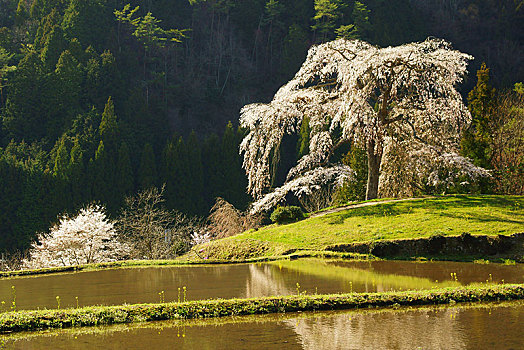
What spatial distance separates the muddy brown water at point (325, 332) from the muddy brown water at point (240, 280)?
79.6 inches

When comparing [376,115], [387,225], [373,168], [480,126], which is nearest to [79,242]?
[373,168]

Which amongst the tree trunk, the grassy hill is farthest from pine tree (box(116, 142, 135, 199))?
the grassy hill

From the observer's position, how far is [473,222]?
16.3 m

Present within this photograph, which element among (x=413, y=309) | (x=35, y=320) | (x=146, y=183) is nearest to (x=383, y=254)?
(x=413, y=309)

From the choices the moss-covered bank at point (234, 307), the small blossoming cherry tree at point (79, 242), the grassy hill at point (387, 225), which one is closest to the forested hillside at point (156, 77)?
the small blossoming cherry tree at point (79, 242)

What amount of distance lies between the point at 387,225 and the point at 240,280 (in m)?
6.45

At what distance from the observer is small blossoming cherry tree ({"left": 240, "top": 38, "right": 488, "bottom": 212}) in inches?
799

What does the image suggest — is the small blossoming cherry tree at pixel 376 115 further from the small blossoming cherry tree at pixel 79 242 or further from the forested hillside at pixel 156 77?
the forested hillside at pixel 156 77

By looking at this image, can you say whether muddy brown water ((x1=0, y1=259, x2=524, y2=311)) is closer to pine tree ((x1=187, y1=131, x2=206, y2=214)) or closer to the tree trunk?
the tree trunk

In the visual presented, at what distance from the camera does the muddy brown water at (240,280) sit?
10.5 m

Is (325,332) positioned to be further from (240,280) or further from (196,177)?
(196,177)

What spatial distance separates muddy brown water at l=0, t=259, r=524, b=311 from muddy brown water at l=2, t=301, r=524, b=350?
2.02m

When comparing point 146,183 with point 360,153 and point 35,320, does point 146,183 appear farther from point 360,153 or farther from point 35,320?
point 35,320

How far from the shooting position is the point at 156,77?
211 ft
